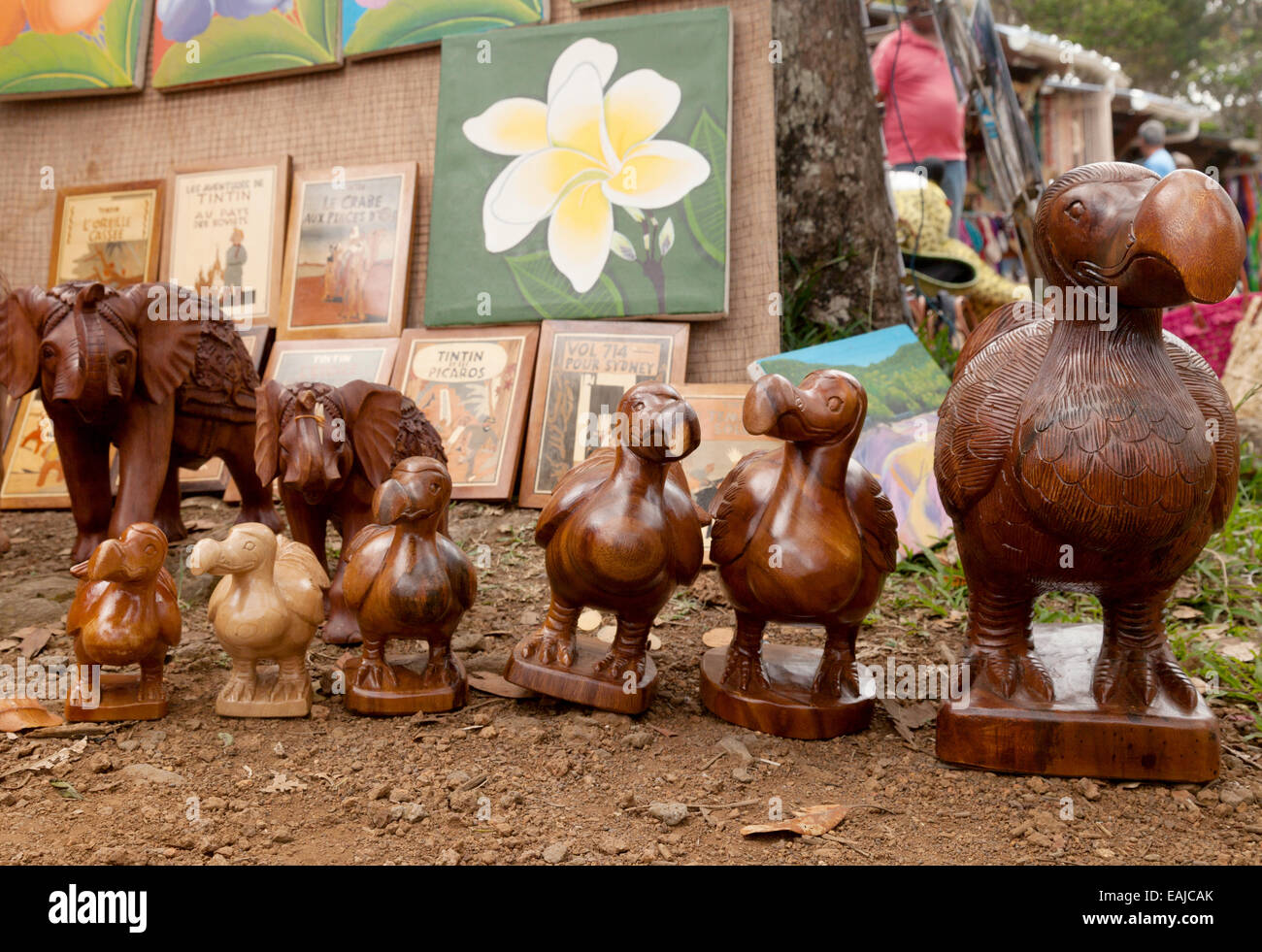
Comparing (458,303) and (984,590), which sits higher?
(458,303)

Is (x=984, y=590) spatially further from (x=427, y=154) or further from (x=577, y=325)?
(x=427, y=154)

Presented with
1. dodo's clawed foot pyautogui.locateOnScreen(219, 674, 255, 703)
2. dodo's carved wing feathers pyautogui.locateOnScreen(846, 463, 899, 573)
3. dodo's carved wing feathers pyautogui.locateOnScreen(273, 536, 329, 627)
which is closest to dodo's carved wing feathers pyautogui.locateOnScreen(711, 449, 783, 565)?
dodo's carved wing feathers pyautogui.locateOnScreen(846, 463, 899, 573)

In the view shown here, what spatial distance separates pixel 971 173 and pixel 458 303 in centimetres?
838

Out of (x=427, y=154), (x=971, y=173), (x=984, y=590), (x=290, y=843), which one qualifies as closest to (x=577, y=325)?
(x=427, y=154)

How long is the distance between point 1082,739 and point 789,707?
64cm

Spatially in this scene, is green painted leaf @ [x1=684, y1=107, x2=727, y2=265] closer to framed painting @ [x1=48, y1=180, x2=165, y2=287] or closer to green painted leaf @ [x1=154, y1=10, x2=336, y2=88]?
green painted leaf @ [x1=154, y1=10, x2=336, y2=88]

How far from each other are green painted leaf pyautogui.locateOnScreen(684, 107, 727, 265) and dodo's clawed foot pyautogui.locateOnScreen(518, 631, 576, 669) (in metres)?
2.22

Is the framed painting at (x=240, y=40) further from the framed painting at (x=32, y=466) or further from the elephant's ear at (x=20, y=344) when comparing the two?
the elephant's ear at (x=20, y=344)

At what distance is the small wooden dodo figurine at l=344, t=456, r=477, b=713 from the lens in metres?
2.38

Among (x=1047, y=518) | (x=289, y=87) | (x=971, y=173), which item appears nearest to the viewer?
(x=1047, y=518)

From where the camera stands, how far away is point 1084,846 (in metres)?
1.97

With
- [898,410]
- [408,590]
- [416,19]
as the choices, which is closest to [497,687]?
[408,590]

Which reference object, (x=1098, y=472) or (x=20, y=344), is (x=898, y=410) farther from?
(x=20, y=344)

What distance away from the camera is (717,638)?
3211 mm
